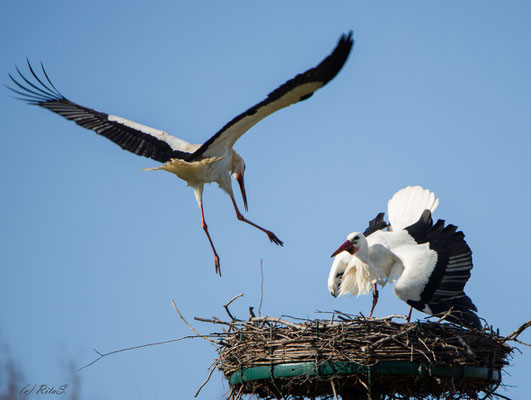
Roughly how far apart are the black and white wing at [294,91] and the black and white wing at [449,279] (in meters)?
1.80

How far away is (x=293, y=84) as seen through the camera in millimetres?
6535

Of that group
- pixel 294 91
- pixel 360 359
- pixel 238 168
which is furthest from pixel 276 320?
pixel 238 168

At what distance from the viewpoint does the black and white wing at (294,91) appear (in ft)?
20.5

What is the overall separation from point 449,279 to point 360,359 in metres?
1.73

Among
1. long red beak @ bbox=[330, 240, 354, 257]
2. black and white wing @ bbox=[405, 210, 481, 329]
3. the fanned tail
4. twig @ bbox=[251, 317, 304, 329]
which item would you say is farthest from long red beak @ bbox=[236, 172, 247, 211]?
twig @ bbox=[251, 317, 304, 329]

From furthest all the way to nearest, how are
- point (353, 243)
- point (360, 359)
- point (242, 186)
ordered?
point (242, 186) < point (353, 243) < point (360, 359)

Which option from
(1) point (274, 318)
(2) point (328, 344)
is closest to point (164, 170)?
(1) point (274, 318)

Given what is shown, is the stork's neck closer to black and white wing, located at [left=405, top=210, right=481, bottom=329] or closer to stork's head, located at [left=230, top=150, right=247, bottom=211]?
black and white wing, located at [left=405, top=210, right=481, bottom=329]

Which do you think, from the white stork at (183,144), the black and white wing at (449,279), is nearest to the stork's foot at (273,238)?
the white stork at (183,144)

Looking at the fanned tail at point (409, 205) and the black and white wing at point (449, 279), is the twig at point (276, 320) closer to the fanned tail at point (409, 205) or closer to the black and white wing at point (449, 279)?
the black and white wing at point (449, 279)

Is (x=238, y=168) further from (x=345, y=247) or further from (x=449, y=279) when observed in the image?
(x=449, y=279)

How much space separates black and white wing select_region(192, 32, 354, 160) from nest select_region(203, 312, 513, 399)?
6.49 feet

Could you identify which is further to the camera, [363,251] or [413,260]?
[363,251]

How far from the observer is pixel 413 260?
22.6 ft
